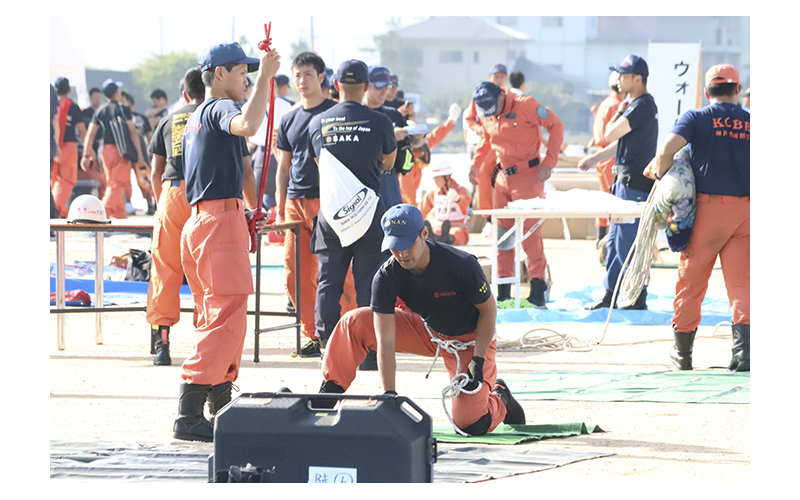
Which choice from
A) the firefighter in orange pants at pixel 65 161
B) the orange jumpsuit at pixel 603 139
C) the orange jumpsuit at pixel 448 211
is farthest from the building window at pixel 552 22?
the orange jumpsuit at pixel 603 139

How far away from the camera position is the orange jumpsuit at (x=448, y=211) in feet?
43.2

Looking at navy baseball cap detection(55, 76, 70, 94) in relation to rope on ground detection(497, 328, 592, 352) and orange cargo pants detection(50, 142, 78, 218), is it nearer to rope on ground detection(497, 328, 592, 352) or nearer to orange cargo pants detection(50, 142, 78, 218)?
orange cargo pants detection(50, 142, 78, 218)

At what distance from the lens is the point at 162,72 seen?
77.4 m

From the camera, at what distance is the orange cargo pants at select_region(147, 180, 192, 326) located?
6543mm

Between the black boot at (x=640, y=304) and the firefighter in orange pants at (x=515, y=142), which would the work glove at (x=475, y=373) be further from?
the firefighter in orange pants at (x=515, y=142)

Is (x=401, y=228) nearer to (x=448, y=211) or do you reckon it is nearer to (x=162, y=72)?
(x=448, y=211)

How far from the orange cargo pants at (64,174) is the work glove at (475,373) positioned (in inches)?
462

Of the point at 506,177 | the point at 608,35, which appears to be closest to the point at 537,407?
the point at 506,177

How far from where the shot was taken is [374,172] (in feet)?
23.1

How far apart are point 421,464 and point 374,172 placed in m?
3.43

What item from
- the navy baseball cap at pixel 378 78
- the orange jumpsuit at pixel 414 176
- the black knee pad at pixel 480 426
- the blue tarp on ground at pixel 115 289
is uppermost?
the navy baseball cap at pixel 378 78

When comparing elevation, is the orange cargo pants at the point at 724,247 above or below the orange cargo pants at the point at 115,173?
below

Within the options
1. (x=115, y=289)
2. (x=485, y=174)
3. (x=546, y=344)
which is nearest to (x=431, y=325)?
(x=546, y=344)

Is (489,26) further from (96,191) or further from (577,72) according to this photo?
(96,191)
